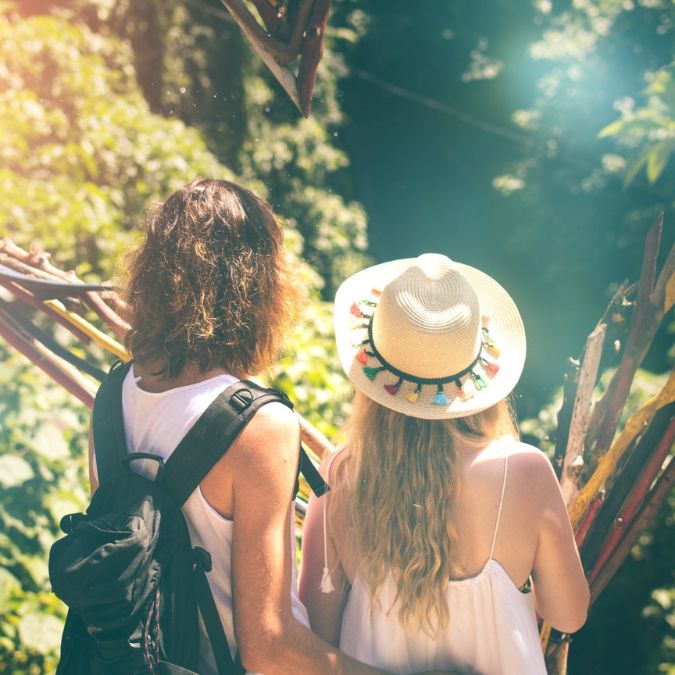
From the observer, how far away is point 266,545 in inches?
50.0

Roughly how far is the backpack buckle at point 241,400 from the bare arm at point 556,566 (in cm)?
62

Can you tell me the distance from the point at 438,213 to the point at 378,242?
152 centimetres

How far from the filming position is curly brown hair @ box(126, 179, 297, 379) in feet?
4.55

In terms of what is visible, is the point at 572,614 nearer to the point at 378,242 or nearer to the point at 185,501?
the point at 185,501

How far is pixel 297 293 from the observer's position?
1.52 meters

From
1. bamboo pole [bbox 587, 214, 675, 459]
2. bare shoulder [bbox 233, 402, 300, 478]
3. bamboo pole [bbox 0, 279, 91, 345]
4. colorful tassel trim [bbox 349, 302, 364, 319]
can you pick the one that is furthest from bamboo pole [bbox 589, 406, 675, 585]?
bamboo pole [bbox 0, 279, 91, 345]

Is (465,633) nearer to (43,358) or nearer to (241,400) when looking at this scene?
(241,400)

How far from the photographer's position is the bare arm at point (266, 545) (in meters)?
1.25

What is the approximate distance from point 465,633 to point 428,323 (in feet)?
2.20

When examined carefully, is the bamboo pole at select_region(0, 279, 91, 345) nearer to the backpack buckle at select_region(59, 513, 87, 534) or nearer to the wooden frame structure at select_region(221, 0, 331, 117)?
the backpack buckle at select_region(59, 513, 87, 534)

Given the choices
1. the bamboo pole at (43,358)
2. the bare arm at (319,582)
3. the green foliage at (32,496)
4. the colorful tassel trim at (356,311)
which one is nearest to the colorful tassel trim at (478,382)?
the colorful tassel trim at (356,311)

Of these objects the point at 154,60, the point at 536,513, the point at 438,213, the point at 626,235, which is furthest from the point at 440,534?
the point at 438,213

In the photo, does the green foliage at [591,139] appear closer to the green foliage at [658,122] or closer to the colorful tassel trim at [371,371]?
the green foliage at [658,122]

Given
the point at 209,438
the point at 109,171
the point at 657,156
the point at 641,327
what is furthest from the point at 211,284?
the point at 109,171
